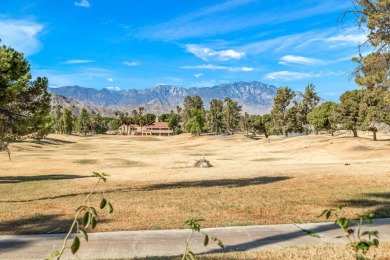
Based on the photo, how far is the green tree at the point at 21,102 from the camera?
19.1m

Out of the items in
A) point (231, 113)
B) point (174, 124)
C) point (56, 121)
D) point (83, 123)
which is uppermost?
point (231, 113)

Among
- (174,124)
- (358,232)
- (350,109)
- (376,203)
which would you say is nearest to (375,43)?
(376,203)

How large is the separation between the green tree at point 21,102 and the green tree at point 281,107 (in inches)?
3331

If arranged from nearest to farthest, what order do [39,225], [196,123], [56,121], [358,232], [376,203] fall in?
[358,232], [39,225], [376,203], [196,123], [56,121]

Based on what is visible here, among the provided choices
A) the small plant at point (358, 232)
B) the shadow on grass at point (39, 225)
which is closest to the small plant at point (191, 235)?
the small plant at point (358, 232)

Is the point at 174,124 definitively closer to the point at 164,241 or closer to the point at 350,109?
the point at 350,109

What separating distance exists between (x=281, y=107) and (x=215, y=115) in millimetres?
49225

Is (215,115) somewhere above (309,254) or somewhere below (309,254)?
above

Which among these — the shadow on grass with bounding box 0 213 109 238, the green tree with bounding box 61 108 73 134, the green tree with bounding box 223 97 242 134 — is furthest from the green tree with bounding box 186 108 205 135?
the shadow on grass with bounding box 0 213 109 238

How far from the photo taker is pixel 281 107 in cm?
10319

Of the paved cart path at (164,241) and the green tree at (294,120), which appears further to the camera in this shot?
the green tree at (294,120)

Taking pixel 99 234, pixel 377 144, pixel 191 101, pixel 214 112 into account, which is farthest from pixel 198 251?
pixel 191 101

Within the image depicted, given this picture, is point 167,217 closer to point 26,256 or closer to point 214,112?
point 26,256

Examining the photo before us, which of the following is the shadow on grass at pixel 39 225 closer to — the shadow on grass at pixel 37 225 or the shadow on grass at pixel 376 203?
the shadow on grass at pixel 37 225
